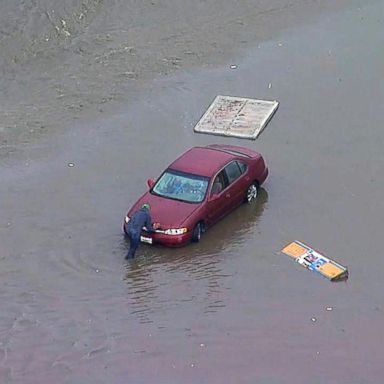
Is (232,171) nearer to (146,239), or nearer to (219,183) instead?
(219,183)

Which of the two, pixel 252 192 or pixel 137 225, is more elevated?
pixel 137 225

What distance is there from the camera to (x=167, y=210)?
18375 millimetres

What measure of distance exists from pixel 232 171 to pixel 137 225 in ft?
9.42

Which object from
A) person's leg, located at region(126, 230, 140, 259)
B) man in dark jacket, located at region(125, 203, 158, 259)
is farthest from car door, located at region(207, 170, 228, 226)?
person's leg, located at region(126, 230, 140, 259)

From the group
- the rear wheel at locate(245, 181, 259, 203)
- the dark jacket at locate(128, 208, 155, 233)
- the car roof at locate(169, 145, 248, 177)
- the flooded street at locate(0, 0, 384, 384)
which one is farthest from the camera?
the rear wheel at locate(245, 181, 259, 203)

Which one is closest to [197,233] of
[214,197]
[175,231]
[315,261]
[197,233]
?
[197,233]

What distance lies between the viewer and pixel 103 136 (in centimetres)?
2345

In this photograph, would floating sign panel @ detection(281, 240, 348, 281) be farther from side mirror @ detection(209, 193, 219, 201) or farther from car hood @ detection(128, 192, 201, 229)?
car hood @ detection(128, 192, 201, 229)

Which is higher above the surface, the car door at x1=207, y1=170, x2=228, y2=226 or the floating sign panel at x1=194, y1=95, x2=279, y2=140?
the car door at x1=207, y1=170, x2=228, y2=226

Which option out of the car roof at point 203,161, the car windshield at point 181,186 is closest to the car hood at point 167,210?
the car windshield at point 181,186

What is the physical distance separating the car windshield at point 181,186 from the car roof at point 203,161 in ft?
0.45

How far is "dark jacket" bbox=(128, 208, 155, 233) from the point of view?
17.6 meters

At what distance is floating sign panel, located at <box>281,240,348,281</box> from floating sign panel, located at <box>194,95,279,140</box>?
5.72 metres

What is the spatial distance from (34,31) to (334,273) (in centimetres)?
1654
